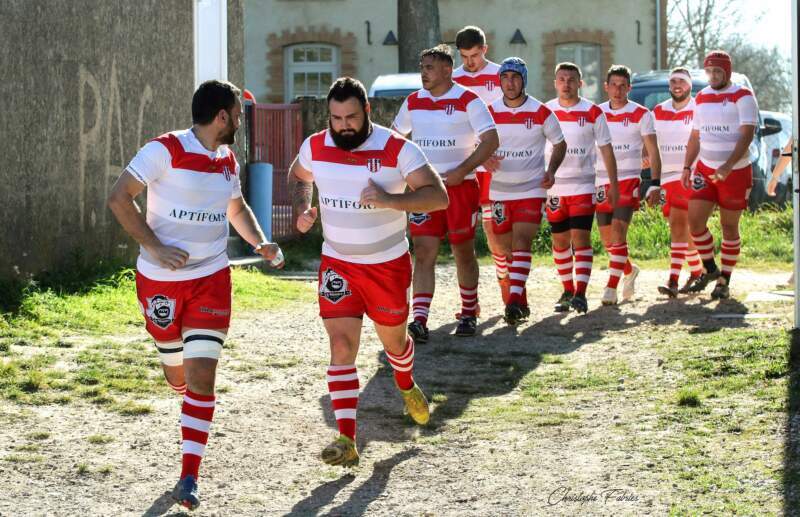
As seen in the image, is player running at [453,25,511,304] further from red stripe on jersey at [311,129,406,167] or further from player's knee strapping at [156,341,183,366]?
player's knee strapping at [156,341,183,366]

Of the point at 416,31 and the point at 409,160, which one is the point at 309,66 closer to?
the point at 416,31

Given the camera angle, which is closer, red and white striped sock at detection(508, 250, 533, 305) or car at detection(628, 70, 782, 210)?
red and white striped sock at detection(508, 250, 533, 305)

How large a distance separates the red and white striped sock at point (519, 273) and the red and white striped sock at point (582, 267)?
92 centimetres

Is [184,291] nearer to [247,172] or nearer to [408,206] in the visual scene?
[408,206]

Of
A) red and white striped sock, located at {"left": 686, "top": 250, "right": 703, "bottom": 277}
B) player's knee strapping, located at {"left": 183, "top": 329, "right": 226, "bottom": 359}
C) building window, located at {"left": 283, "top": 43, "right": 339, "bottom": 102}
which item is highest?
building window, located at {"left": 283, "top": 43, "right": 339, "bottom": 102}

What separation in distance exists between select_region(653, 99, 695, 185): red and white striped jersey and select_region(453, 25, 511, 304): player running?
218 cm

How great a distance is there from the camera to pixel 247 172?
16.8m

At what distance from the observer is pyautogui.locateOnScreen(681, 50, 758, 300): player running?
12.3 meters

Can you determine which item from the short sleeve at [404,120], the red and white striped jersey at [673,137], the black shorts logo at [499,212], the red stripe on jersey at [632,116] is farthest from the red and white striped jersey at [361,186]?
the red and white striped jersey at [673,137]

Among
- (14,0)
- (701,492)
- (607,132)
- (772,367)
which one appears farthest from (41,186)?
(701,492)

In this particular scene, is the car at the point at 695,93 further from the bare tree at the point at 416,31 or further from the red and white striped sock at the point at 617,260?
the bare tree at the point at 416,31

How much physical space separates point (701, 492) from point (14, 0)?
7.67 m

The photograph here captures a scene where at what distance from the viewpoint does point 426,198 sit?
662cm

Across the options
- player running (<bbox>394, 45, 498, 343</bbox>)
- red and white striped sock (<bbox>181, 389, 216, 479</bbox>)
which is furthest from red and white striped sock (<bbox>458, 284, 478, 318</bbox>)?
red and white striped sock (<bbox>181, 389, 216, 479</bbox>)
